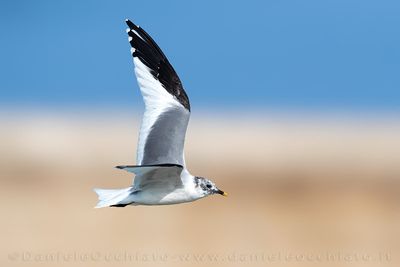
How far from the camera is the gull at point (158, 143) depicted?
8000 millimetres

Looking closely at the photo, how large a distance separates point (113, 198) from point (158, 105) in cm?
81

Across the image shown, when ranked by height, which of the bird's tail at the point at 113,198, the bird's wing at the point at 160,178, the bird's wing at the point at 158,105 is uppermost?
the bird's wing at the point at 158,105

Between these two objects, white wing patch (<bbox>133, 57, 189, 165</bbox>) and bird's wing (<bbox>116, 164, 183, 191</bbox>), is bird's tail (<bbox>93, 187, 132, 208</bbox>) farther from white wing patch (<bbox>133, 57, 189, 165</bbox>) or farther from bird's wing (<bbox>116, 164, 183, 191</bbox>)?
white wing patch (<bbox>133, 57, 189, 165</bbox>)

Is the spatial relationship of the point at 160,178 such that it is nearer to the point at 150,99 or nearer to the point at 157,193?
the point at 157,193

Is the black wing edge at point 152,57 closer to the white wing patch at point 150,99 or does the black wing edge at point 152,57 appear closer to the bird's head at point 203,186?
the white wing patch at point 150,99

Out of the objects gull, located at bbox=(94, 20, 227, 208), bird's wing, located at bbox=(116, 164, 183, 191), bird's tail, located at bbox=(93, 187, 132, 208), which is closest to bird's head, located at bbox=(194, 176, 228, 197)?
gull, located at bbox=(94, 20, 227, 208)

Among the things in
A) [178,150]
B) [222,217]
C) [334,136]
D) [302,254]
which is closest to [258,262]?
[302,254]

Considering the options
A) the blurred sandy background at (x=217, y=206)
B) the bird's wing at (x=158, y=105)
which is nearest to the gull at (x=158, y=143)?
the bird's wing at (x=158, y=105)

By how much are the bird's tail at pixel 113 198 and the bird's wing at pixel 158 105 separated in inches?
7.9

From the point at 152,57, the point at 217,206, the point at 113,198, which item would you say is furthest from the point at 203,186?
the point at 217,206

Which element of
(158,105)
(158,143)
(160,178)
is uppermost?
(158,105)

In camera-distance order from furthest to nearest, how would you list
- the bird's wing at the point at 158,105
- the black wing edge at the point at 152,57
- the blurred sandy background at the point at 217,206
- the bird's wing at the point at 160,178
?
1. the blurred sandy background at the point at 217,206
2. the black wing edge at the point at 152,57
3. the bird's wing at the point at 158,105
4. the bird's wing at the point at 160,178

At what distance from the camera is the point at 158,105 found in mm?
8672

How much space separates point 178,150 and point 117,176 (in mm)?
7215
